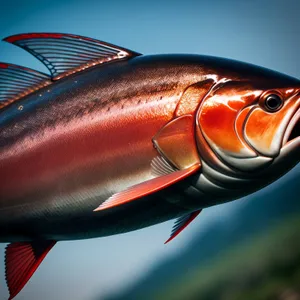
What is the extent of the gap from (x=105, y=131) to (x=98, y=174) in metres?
0.11

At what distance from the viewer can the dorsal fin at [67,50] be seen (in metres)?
1.03

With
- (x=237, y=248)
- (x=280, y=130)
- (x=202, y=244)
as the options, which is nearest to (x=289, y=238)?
(x=237, y=248)

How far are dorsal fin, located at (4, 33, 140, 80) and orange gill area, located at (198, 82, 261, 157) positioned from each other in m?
0.33

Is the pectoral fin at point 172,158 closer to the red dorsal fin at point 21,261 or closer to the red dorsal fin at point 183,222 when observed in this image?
the red dorsal fin at point 183,222

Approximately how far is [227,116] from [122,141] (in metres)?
0.27

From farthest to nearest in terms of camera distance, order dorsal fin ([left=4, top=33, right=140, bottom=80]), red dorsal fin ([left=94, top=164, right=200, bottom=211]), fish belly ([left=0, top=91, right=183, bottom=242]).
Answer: dorsal fin ([left=4, top=33, right=140, bottom=80]), fish belly ([left=0, top=91, right=183, bottom=242]), red dorsal fin ([left=94, top=164, right=200, bottom=211])

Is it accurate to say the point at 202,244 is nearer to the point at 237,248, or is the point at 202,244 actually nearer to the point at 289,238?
the point at 237,248

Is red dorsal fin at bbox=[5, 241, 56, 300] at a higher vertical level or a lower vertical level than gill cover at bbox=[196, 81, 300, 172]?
lower

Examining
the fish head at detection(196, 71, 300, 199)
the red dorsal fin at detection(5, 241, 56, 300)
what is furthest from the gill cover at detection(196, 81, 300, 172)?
the red dorsal fin at detection(5, 241, 56, 300)

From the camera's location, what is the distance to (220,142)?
0.83 metres

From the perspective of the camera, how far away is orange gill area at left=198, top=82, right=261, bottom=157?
0.82m

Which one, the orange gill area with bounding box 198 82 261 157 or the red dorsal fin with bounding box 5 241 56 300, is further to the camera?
the red dorsal fin with bounding box 5 241 56 300

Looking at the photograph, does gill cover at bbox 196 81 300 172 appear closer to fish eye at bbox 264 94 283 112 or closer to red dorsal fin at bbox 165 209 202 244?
fish eye at bbox 264 94 283 112

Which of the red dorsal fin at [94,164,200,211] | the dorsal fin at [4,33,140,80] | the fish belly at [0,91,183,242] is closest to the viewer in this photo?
the red dorsal fin at [94,164,200,211]
